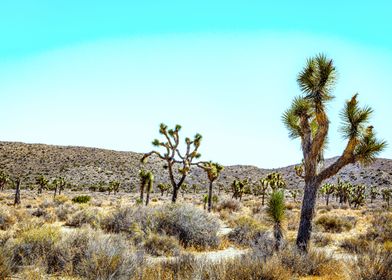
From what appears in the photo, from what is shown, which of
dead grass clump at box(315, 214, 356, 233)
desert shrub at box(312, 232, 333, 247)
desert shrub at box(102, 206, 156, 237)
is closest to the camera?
desert shrub at box(102, 206, 156, 237)

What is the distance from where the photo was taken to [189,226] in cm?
1400

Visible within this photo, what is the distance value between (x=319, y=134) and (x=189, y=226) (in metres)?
5.73

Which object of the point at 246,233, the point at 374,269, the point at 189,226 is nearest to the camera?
the point at 374,269

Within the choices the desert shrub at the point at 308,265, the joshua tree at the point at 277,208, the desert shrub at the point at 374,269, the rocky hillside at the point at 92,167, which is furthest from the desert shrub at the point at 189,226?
the rocky hillside at the point at 92,167

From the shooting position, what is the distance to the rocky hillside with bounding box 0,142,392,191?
7944cm

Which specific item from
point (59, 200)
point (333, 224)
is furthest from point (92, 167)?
point (333, 224)

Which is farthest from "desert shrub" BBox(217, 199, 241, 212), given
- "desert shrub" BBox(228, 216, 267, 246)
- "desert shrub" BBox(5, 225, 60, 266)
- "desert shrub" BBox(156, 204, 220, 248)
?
"desert shrub" BBox(5, 225, 60, 266)

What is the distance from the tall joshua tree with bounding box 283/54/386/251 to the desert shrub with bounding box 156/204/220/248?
11.5 ft

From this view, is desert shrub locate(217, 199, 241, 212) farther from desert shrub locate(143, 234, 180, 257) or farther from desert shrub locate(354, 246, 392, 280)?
desert shrub locate(354, 246, 392, 280)

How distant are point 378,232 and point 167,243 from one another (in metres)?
9.87

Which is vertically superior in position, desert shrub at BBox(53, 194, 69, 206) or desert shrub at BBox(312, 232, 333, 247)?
desert shrub at BBox(312, 232, 333, 247)

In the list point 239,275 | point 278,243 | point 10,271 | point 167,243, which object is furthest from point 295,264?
point 10,271

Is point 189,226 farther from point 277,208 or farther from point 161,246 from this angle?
point 277,208

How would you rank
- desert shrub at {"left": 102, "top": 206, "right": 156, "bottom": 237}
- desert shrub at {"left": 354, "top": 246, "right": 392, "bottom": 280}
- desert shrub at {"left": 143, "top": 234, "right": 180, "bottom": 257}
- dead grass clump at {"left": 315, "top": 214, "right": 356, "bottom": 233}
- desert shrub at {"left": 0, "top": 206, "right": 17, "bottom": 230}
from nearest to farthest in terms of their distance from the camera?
desert shrub at {"left": 354, "top": 246, "right": 392, "bottom": 280}, desert shrub at {"left": 143, "top": 234, "right": 180, "bottom": 257}, desert shrub at {"left": 102, "top": 206, "right": 156, "bottom": 237}, desert shrub at {"left": 0, "top": 206, "right": 17, "bottom": 230}, dead grass clump at {"left": 315, "top": 214, "right": 356, "bottom": 233}
